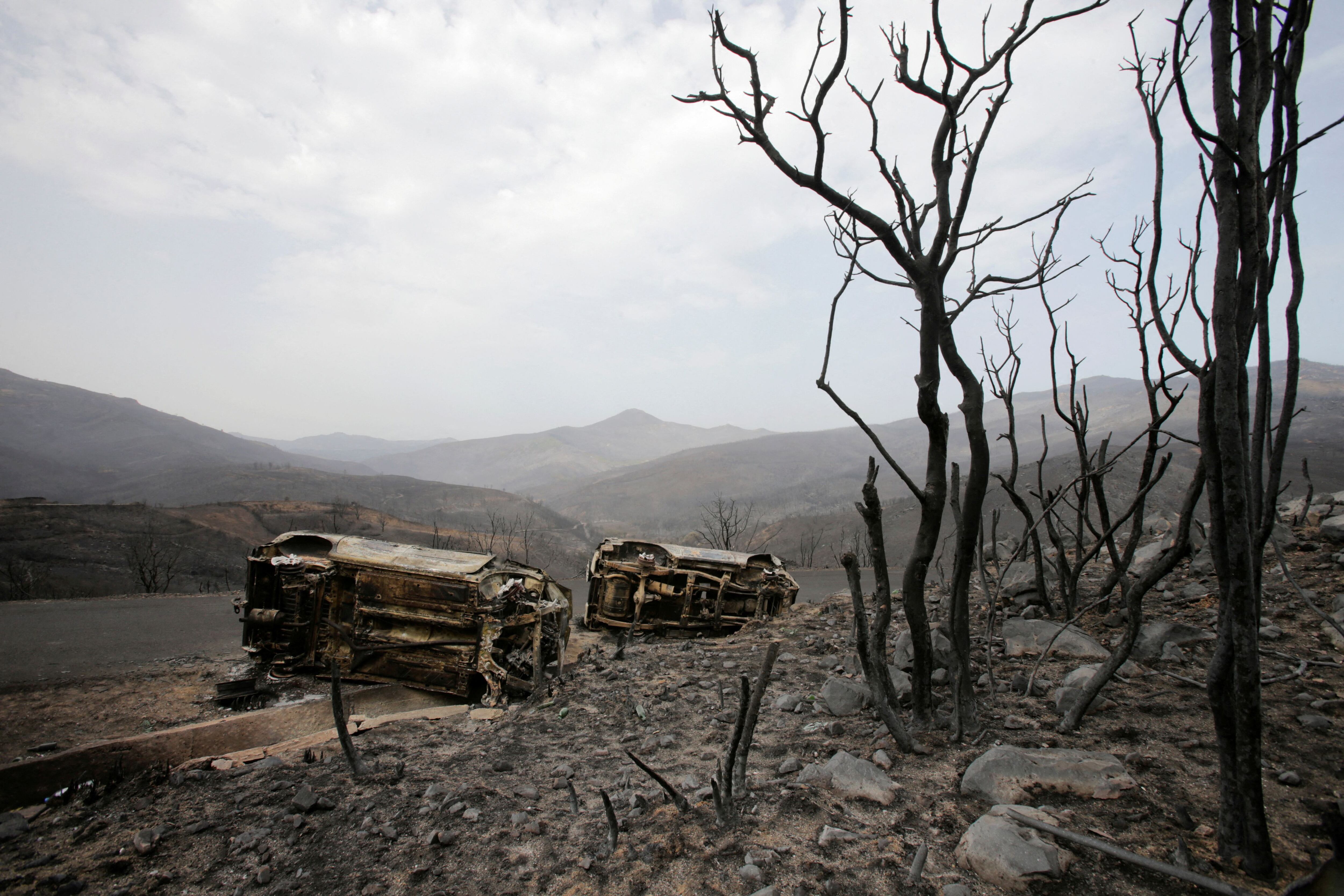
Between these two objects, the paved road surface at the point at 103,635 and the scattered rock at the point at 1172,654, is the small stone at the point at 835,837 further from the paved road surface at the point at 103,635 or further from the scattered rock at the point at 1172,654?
the paved road surface at the point at 103,635

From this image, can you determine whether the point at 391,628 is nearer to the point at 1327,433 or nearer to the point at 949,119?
the point at 949,119

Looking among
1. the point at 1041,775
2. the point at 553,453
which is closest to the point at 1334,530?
the point at 1041,775

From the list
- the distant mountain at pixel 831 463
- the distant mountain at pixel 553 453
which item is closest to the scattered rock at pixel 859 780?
the distant mountain at pixel 831 463

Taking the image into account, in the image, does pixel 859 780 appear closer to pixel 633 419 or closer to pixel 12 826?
pixel 12 826

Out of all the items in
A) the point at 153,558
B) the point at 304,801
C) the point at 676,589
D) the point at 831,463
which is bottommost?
the point at 831,463

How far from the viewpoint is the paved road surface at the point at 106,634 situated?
24.0 feet

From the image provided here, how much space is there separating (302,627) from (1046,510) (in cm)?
724

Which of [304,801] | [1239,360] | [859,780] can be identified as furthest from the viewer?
[304,801]

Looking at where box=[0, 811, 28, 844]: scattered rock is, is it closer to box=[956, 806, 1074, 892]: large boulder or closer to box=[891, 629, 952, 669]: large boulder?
box=[956, 806, 1074, 892]: large boulder

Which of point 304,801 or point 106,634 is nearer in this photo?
point 304,801

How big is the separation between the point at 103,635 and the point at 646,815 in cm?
1007

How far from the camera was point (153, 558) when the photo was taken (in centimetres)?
1549

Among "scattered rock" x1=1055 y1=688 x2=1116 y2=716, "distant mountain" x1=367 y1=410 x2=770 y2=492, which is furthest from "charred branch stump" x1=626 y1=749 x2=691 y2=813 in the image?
"distant mountain" x1=367 y1=410 x2=770 y2=492

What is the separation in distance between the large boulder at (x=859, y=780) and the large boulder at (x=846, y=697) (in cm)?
112
